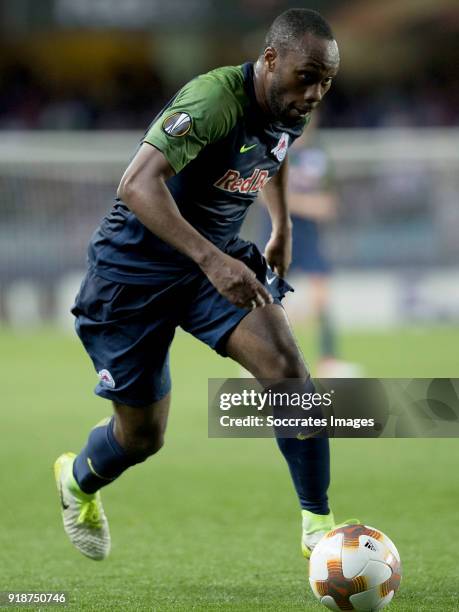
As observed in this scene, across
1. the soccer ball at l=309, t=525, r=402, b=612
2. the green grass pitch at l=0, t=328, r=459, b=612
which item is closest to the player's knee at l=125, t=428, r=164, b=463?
the green grass pitch at l=0, t=328, r=459, b=612

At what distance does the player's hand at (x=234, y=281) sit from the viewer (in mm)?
4027

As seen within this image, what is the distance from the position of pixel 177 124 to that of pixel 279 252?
1313 millimetres

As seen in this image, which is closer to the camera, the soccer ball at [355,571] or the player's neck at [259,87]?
the soccer ball at [355,571]

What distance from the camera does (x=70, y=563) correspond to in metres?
5.07

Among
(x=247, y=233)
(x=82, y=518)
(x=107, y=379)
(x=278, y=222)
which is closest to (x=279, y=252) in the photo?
(x=278, y=222)

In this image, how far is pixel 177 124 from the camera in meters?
4.16

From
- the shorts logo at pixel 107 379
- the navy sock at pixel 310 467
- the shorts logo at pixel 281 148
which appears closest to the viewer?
the navy sock at pixel 310 467

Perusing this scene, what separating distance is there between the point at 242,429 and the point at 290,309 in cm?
999

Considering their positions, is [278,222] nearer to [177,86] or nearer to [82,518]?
[82,518]

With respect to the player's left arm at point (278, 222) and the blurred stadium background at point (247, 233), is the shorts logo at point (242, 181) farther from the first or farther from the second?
the blurred stadium background at point (247, 233)

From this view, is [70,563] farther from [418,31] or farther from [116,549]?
[418,31]

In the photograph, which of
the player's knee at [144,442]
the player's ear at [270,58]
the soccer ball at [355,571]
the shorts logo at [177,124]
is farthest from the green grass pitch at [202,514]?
the player's ear at [270,58]

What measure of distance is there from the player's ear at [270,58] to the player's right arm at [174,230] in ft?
1.90

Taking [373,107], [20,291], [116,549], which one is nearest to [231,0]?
→ [373,107]
